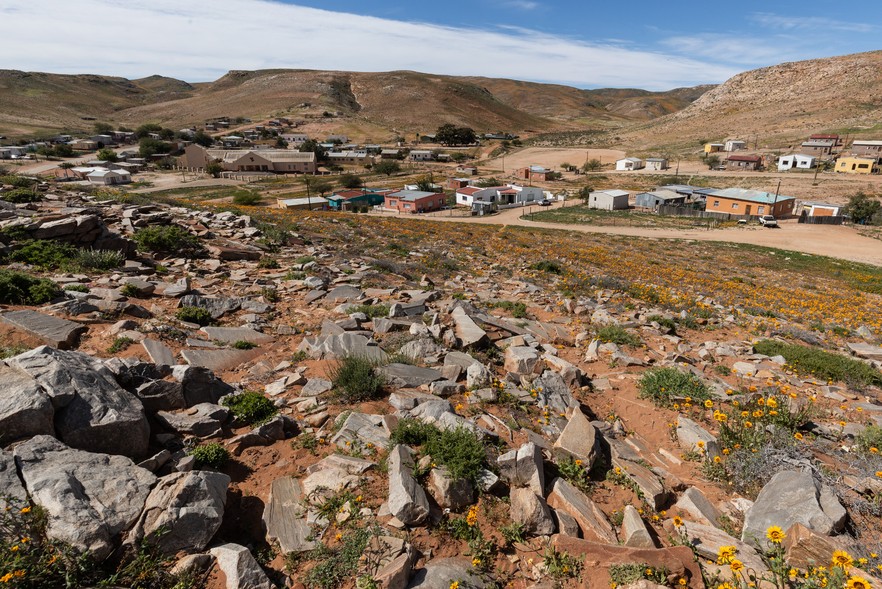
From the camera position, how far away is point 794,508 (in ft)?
16.0

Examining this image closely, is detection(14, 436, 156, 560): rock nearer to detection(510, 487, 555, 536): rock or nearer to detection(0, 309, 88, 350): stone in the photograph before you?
detection(0, 309, 88, 350): stone

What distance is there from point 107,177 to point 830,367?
86062 millimetres

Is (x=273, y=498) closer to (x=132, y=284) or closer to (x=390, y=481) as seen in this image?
(x=390, y=481)

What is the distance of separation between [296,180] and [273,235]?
69.0 m

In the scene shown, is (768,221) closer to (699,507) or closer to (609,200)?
(609,200)

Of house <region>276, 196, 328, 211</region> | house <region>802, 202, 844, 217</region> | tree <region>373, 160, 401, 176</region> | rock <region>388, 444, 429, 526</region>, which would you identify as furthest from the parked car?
tree <region>373, 160, 401, 176</region>

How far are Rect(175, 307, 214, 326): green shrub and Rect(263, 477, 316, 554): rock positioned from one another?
19.7 feet

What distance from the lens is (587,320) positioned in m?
13.1

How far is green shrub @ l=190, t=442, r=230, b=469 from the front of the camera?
5.33 metres

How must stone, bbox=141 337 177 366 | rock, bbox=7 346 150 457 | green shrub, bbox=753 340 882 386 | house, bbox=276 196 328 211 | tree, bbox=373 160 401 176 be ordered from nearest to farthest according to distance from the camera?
rock, bbox=7 346 150 457 < stone, bbox=141 337 177 366 < green shrub, bbox=753 340 882 386 < house, bbox=276 196 328 211 < tree, bbox=373 160 401 176

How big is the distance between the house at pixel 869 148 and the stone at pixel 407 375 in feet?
341

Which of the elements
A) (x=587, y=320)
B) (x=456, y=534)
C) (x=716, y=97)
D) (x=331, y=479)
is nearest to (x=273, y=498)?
(x=331, y=479)

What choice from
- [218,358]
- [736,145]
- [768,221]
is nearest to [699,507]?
[218,358]

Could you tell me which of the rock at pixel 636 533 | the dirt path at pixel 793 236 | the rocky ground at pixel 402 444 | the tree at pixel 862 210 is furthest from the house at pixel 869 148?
the rock at pixel 636 533
